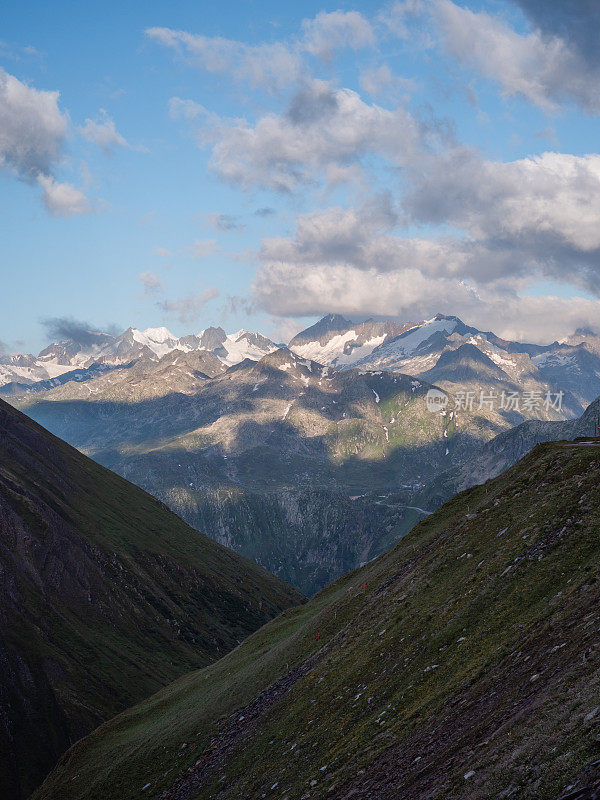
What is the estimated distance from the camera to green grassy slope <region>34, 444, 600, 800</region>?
21.4m

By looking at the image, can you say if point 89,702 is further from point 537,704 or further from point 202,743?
point 537,704

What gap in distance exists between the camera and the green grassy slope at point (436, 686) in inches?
843

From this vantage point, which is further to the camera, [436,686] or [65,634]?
[65,634]

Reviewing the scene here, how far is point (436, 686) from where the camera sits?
3145 centimetres

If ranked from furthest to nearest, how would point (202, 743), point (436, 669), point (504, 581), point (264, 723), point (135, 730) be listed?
1. point (135, 730)
2. point (202, 743)
3. point (264, 723)
4. point (504, 581)
5. point (436, 669)

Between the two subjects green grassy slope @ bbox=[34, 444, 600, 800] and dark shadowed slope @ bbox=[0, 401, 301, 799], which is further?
dark shadowed slope @ bbox=[0, 401, 301, 799]

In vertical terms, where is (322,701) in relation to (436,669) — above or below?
below

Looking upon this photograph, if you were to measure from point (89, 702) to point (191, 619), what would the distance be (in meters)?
71.2

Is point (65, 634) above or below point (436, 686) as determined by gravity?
below

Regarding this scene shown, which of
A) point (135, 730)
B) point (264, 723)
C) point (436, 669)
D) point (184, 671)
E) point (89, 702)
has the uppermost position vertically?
point (436, 669)

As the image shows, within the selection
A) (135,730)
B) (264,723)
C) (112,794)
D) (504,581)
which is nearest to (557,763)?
(504,581)

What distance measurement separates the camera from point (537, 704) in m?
21.9

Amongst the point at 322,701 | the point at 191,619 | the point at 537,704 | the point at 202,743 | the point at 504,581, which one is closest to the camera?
the point at 537,704

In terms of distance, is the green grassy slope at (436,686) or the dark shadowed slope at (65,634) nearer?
the green grassy slope at (436,686)
